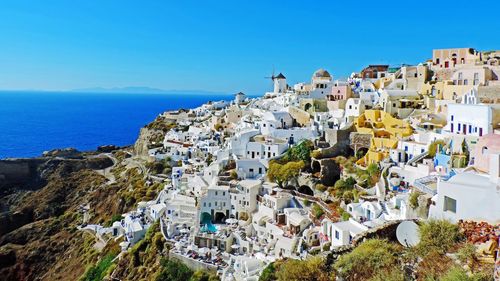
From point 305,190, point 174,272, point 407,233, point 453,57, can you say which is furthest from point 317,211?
point 453,57

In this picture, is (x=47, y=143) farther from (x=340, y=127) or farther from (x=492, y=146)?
(x=492, y=146)

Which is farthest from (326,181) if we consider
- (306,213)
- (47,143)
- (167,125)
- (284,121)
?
(47,143)

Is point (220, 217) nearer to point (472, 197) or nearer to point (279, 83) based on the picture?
point (472, 197)

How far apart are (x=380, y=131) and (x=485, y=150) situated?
10.5 metres

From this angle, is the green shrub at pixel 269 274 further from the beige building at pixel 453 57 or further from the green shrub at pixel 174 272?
the beige building at pixel 453 57

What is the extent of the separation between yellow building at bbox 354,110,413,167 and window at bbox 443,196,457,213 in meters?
10.8

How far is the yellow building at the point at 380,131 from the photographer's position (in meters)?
26.1

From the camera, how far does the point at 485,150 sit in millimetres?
17828

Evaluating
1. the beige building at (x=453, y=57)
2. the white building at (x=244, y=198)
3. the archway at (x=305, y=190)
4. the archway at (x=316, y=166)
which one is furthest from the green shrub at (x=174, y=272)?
the beige building at (x=453, y=57)

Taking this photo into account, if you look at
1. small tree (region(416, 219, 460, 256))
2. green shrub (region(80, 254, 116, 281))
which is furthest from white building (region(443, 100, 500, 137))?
green shrub (region(80, 254, 116, 281))

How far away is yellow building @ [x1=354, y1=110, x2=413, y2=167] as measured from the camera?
26.1m

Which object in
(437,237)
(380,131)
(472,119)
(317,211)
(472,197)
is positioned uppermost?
(472,119)

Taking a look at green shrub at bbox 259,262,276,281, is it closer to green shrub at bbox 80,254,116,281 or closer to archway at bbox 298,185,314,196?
archway at bbox 298,185,314,196

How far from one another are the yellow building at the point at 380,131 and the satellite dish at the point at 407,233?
11556 millimetres
